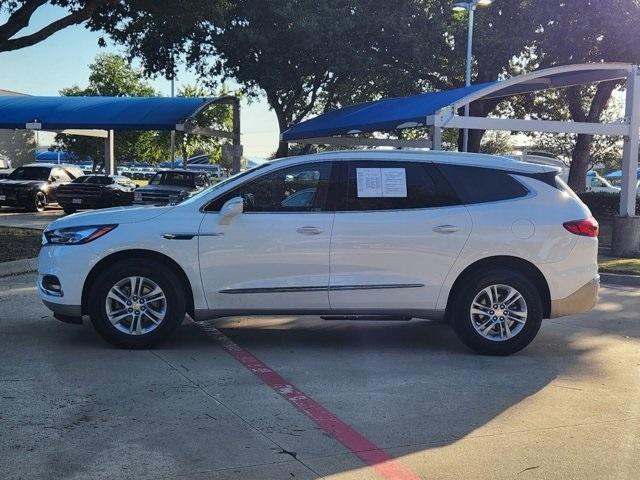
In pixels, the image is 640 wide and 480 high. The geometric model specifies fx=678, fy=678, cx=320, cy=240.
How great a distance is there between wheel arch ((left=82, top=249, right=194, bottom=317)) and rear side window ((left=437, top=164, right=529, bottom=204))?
8.64 feet

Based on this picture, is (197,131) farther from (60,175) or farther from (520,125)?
(520,125)

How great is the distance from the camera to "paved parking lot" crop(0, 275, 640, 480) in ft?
12.9

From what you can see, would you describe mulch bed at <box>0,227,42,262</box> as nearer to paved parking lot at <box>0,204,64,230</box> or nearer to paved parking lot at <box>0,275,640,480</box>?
paved parking lot at <box>0,204,64,230</box>

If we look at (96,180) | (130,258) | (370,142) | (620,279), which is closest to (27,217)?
(96,180)

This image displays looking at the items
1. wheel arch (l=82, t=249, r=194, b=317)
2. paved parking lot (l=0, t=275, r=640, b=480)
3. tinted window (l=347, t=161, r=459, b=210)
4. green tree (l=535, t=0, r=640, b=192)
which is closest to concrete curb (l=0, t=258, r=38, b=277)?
paved parking lot (l=0, t=275, r=640, b=480)

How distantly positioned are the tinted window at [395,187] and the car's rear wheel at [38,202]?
798 inches

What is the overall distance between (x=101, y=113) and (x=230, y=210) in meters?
19.9

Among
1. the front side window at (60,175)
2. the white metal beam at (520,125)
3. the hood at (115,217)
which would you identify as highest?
the white metal beam at (520,125)

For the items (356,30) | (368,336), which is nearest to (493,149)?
(356,30)

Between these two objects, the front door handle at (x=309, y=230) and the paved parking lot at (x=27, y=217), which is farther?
the paved parking lot at (x=27, y=217)

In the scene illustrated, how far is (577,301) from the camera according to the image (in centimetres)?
641

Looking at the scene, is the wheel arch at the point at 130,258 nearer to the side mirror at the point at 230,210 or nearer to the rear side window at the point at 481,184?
the side mirror at the point at 230,210

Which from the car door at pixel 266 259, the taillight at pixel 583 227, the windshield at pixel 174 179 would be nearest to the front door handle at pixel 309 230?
the car door at pixel 266 259

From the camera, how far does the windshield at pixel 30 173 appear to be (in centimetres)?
2483
